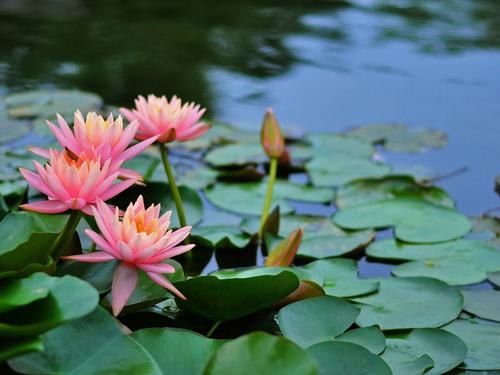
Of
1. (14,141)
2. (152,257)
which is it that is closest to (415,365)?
(152,257)

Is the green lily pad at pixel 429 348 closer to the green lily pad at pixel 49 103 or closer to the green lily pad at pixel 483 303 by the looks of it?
the green lily pad at pixel 483 303

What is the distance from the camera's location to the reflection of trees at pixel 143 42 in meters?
2.41

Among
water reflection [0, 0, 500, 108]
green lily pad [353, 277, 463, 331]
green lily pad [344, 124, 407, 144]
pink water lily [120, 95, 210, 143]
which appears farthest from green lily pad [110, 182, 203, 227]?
water reflection [0, 0, 500, 108]

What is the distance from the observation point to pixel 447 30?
2.98 meters

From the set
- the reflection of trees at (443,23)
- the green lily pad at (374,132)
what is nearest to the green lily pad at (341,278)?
the green lily pad at (374,132)

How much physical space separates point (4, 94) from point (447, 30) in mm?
1640

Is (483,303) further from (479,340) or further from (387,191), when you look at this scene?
(387,191)

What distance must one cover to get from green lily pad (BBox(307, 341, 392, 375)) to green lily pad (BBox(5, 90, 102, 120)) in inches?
51.2

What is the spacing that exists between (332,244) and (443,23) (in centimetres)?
191

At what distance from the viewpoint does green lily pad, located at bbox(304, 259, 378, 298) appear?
1224 mm

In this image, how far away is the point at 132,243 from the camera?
32.6 inches

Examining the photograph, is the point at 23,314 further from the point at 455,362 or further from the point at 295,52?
the point at 295,52

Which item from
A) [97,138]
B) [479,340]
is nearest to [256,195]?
[479,340]

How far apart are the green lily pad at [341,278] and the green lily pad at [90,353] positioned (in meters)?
0.47
